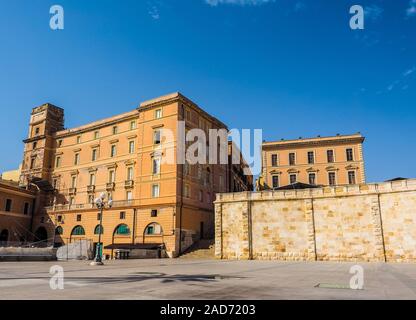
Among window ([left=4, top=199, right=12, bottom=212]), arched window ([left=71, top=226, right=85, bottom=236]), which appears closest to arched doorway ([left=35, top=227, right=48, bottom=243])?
window ([left=4, top=199, right=12, bottom=212])

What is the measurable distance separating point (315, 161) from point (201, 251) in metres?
25.8

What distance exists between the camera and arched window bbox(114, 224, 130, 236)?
38500 millimetres

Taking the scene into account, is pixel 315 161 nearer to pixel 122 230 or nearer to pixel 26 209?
pixel 122 230

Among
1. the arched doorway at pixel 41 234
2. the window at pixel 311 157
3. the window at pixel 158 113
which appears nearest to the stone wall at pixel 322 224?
the window at pixel 158 113

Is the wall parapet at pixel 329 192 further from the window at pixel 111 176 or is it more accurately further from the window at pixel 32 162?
the window at pixel 32 162

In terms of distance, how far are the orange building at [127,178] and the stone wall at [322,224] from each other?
22.7ft

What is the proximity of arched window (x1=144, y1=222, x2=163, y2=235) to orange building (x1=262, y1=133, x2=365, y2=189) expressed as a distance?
67.6 feet

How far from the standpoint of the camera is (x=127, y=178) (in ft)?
136

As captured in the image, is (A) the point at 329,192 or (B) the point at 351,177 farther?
(B) the point at 351,177

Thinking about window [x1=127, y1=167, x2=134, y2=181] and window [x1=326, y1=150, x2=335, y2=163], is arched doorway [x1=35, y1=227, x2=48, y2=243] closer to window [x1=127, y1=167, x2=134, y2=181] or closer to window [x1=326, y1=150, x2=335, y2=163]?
window [x1=127, y1=167, x2=134, y2=181]

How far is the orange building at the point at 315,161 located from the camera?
4912cm

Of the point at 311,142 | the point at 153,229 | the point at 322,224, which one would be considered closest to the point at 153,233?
the point at 153,229
